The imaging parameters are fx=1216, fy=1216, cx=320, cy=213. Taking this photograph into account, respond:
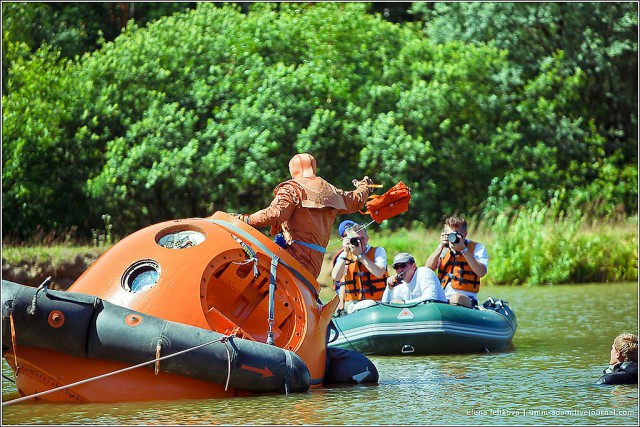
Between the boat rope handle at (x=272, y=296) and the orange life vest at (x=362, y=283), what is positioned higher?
the orange life vest at (x=362, y=283)

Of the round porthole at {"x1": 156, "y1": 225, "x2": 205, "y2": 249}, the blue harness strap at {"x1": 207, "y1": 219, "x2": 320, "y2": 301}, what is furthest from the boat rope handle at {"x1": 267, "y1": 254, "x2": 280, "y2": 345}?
the round porthole at {"x1": 156, "y1": 225, "x2": 205, "y2": 249}

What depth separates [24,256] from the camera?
17.4 metres

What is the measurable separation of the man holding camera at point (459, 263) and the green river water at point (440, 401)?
0.72 meters

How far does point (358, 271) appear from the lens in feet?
38.7

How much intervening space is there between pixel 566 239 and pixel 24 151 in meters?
10.1

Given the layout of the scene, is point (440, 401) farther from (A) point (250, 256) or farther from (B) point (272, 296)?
(A) point (250, 256)

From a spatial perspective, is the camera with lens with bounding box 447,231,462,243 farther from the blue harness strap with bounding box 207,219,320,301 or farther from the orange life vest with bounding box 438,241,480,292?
the blue harness strap with bounding box 207,219,320,301

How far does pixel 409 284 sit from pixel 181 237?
3.45 m

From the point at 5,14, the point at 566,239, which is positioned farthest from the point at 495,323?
the point at 5,14

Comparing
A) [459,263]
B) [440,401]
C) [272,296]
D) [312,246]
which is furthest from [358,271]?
[440,401]

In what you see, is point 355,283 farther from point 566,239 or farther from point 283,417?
Result: point 566,239

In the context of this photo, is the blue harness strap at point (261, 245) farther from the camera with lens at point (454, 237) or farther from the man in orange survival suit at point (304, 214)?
the camera with lens at point (454, 237)

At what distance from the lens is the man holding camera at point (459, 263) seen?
11.5 metres

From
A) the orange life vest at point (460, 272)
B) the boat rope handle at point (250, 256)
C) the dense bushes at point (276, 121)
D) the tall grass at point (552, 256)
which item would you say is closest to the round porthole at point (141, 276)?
the boat rope handle at point (250, 256)
